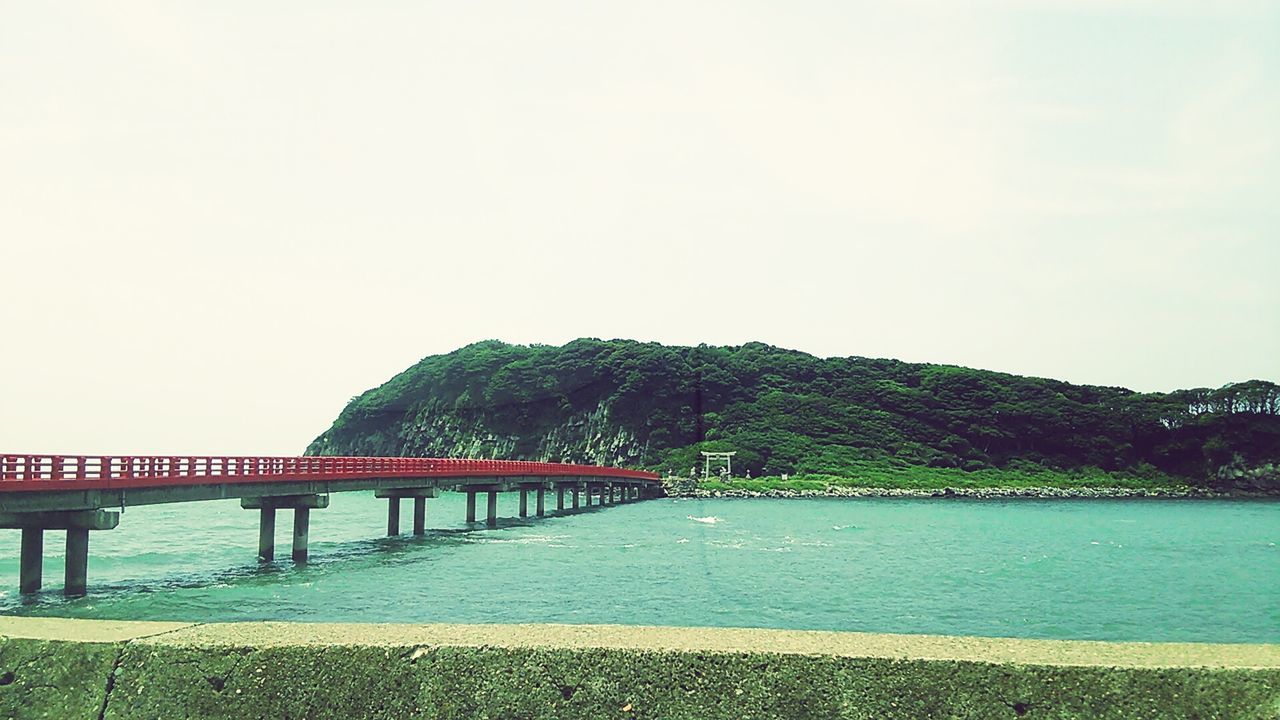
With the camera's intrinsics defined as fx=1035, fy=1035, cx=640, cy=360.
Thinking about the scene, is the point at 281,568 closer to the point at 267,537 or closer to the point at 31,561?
the point at 267,537

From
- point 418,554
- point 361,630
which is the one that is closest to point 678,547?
point 418,554

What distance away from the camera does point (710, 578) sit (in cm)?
3828

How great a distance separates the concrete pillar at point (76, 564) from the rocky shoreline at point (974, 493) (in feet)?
354

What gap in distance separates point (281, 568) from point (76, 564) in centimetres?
1074

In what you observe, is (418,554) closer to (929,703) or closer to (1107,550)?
(1107,550)

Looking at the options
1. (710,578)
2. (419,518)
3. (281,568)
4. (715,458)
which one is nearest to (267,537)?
(281,568)

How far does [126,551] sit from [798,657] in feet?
181

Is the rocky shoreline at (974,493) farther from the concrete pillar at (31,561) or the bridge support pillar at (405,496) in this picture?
the concrete pillar at (31,561)

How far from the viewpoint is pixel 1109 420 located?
172 metres

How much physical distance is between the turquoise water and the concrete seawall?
2221 cm

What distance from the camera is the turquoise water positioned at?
29047 millimetres

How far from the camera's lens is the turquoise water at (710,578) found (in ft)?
95.3

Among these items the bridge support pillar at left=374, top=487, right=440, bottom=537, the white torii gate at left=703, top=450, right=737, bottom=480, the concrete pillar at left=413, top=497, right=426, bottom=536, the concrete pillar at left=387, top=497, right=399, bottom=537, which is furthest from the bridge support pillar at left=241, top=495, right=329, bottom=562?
the white torii gate at left=703, top=450, right=737, bottom=480

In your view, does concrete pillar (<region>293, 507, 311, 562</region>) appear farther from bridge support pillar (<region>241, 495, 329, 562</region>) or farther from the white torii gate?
the white torii gate
